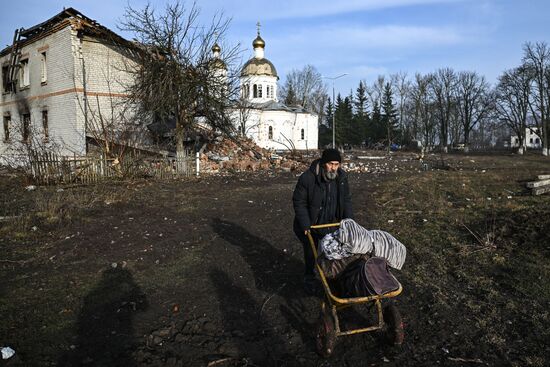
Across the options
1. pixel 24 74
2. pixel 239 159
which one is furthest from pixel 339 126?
pixel 24 74

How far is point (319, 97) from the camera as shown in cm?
8056

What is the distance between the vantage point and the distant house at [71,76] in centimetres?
2302

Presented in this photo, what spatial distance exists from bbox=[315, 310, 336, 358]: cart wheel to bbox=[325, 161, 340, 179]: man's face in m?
1.64

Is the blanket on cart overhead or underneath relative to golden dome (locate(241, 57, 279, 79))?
underneath

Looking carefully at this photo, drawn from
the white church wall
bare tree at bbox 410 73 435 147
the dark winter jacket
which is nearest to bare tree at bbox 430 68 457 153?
bare tree at bbox 410 73 435 147

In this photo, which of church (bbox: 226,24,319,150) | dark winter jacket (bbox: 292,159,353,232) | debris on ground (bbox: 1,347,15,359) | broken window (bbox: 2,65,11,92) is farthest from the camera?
church (bbox: 226,24,319,150)

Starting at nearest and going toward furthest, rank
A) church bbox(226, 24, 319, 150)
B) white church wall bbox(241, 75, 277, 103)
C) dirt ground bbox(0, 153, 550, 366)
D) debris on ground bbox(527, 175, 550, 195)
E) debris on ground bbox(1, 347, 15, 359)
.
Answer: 1. debris on ground bbox(1, 347, 15, 359)
2. dirt ground bbox(0, 153, 550, 366)
3. debris on ground bbox(527, 175, 550, 195)
4. church bbox(226, 24, 319, 150)
5. white church wall bbox(241, 75, 277, 103)

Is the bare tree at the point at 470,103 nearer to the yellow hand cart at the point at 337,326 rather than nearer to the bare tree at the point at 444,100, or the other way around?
the bare tree at the point at 444,100

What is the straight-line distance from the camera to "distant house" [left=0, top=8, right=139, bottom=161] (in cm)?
2302

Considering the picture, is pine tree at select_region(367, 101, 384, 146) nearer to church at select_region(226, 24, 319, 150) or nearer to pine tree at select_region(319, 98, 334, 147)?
pine tree at select_region(319, 98, 334, 147)

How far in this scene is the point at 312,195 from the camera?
4805mm

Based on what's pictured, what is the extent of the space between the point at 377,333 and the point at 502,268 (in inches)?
117

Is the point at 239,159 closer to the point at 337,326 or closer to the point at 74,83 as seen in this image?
the point at 74,83

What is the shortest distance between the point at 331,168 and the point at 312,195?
0.44 meters
